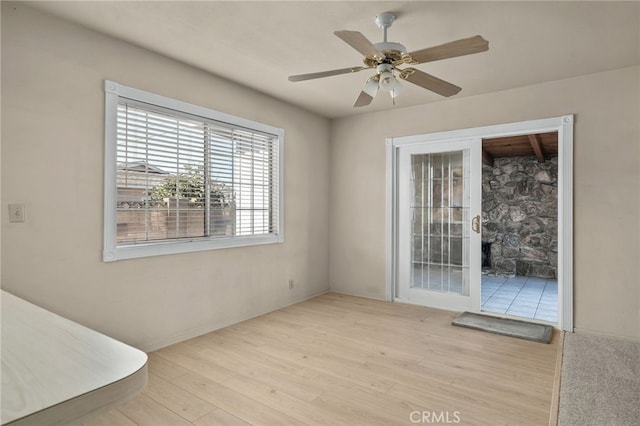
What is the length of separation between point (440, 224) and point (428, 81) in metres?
2.28

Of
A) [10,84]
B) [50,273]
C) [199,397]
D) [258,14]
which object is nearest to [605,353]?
[199,397]

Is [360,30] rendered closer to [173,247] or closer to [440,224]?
[173,247]

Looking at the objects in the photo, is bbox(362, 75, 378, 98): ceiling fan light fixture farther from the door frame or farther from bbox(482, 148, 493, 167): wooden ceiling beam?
bbox(482, 148, 493, 167): wooden ceiling beam

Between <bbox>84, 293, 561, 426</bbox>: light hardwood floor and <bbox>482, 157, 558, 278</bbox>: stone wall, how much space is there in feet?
11.8

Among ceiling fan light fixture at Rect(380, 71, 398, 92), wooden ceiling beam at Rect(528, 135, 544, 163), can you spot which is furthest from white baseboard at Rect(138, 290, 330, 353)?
wooden ceiling beam at Rect(528, 135, 544, 163)

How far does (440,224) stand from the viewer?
181 inches

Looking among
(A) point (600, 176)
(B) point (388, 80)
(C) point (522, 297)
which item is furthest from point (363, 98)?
(C) point (522, 297)

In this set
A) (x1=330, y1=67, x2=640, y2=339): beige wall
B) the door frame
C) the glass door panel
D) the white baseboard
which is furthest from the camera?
the glass door panel

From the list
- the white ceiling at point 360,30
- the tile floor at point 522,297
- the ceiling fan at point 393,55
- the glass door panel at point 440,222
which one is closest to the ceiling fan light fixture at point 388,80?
the ceiling fan at point 393,55

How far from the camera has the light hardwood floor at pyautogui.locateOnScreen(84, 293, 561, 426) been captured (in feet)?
7.22

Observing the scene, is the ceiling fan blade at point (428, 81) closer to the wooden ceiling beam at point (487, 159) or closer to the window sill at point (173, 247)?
the window sill at point (173, 247)

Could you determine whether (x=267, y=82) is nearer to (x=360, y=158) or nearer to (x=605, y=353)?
(x=360, y=158)

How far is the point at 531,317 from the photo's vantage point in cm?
416

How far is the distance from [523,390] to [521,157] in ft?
17.7
